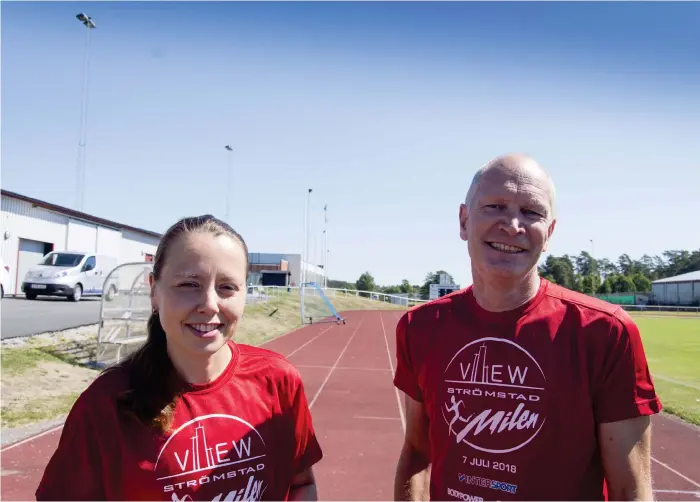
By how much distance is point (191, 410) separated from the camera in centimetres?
167

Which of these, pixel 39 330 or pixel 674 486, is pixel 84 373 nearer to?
pixel 39 330

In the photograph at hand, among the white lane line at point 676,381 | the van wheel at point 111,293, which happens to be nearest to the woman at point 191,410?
the van wheel at point 111,293

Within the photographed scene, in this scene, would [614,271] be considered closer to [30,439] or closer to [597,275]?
[597,275]

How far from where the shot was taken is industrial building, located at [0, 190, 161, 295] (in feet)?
66.3

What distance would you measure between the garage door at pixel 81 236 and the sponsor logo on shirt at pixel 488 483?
84.2 ft

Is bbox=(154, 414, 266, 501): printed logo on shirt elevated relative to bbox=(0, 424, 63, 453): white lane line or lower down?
elevated

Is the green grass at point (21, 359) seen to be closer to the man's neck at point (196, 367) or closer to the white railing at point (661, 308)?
the man's neck at point (196, 367)

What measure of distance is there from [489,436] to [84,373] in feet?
27.1

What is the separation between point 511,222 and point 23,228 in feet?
79.2

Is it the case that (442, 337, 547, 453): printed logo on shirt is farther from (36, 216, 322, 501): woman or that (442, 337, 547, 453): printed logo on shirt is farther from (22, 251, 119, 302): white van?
(22, 251, 119, 302): white van

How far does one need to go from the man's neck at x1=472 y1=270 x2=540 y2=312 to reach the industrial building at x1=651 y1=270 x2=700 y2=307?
60.2 metres

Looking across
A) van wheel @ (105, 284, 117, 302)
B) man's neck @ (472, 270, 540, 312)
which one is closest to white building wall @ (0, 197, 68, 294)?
van wheel @ (105, 284, 117, 302)

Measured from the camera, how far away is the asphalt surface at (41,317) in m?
9.54

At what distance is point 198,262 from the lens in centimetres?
168
